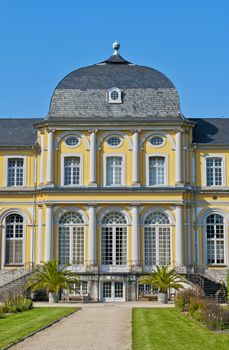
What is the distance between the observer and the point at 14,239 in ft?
130

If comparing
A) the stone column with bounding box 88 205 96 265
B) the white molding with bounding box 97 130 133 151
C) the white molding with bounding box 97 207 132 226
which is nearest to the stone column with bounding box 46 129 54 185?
Answer: the white molding with bounding box 97 130 133 151

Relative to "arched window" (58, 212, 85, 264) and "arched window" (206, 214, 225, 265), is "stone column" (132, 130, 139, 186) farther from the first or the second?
"arched window" (206, 214, 225, 265)

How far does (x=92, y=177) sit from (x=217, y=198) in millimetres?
8084

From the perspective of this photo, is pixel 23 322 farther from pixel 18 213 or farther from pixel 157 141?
pixel 157 141

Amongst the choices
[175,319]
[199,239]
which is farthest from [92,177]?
[175,319]

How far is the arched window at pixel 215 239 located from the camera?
3903cm

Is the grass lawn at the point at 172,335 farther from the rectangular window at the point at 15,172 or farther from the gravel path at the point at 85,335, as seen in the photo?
the rectangular window at the point at 15,172

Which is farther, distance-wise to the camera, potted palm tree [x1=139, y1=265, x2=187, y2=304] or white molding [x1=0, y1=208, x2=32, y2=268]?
white molding [x1=0, y1=208, x2=32, y2=268]

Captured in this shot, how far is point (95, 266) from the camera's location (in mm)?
37406

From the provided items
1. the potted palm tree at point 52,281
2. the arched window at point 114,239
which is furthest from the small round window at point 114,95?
the potted palm tree at point 52,281

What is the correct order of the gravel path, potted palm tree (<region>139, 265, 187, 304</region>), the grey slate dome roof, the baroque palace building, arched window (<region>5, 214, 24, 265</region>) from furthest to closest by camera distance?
arched window (<region>5, 214, 24, 265</region>), the grey slate dome roof, the baroque palace building, potted palm tree (<region>139, 265, 187, 304</region>), the gravel path

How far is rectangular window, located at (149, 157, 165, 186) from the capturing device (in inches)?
1529

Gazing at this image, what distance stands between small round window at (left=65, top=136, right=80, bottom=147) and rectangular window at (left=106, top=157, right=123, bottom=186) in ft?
7.35

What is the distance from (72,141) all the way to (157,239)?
807 cm
